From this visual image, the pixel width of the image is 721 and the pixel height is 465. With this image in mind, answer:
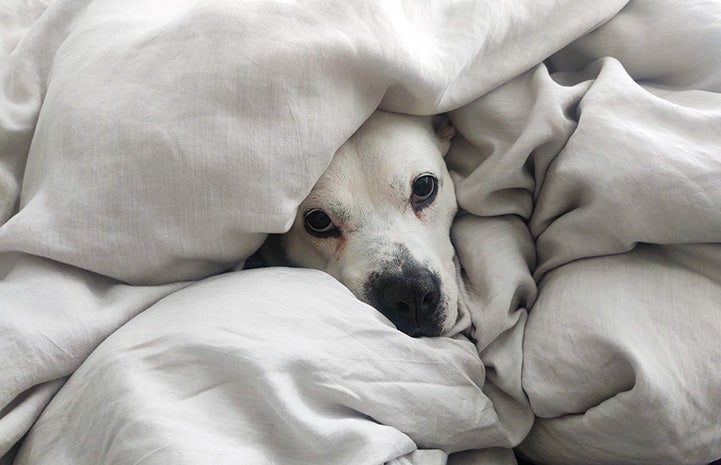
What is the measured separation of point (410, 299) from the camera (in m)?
0.93

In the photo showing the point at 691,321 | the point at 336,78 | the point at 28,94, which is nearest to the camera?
the point at 691,321

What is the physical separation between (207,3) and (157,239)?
282 millimetres

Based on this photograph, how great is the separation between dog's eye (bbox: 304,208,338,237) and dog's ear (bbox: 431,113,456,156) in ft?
0.66

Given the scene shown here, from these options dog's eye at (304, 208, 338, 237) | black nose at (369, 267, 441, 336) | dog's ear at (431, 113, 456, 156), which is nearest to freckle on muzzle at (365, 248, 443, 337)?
black nose at (369, 267, 441, 336)

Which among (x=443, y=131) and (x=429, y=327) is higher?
(x=443, y=131)

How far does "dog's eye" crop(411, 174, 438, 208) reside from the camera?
1046 mm

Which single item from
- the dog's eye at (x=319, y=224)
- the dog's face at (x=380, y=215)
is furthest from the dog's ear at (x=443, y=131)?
the dog's eye at (x=319, y=224)

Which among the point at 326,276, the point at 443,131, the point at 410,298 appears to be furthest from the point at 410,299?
the point at 443,131

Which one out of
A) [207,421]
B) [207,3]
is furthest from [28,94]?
[207,421]

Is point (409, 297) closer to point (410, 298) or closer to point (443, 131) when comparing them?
point (410, 298)

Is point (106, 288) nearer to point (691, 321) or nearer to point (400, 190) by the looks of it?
point (400, 190)

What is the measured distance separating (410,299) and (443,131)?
0.29 m

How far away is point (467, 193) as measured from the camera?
979mm

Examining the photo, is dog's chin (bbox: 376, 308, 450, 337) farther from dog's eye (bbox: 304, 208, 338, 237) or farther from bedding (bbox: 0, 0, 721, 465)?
dog's eye (bbox: 304, 208, 338, 237)
